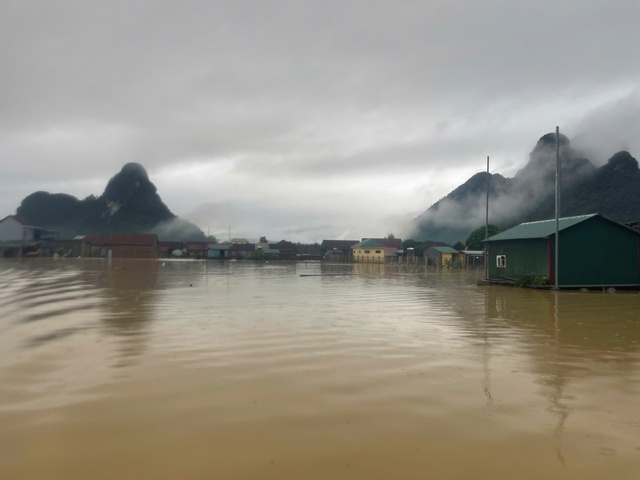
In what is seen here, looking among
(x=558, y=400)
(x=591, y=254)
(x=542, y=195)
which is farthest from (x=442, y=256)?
(x=558, y=400)

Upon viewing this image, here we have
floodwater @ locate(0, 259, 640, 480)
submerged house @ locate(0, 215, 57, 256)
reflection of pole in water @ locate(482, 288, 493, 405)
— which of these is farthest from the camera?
submerged house @ locate(0, 215, 57, 256)

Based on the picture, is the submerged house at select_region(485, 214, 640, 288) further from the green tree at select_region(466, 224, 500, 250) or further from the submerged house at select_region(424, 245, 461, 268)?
the green tree at select_region(466, 224, 500, 250)

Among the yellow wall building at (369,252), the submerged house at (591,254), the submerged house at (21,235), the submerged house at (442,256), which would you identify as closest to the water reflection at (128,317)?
the submerged house at (591,254)

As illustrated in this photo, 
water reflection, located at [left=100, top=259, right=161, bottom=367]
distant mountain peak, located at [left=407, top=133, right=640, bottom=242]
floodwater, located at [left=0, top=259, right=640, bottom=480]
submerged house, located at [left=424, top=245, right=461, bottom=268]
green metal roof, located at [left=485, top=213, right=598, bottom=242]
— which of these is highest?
distant mountain peak, located at [left=407, top=133, right=640, bottom=242]

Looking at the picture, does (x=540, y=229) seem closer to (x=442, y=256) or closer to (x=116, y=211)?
(x=442, y=256)

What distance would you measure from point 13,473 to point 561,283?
74.3 feet

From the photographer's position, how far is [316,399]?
551 cm

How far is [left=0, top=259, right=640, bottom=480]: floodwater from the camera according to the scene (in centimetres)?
394

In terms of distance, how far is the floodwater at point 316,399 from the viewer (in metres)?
3.94

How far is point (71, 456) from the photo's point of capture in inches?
158

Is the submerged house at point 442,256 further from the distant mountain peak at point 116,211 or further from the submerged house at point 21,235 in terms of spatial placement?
the distant mountain peak at point 116,211

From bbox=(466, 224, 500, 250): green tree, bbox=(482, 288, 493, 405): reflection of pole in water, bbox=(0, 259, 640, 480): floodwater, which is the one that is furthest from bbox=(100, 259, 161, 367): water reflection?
bbox=(466, 224, 500, 250): green tree

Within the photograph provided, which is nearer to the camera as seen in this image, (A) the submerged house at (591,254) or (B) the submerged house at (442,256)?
(A) the submerged house at (591,254)

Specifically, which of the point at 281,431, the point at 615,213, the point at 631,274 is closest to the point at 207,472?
the point at 281,431
